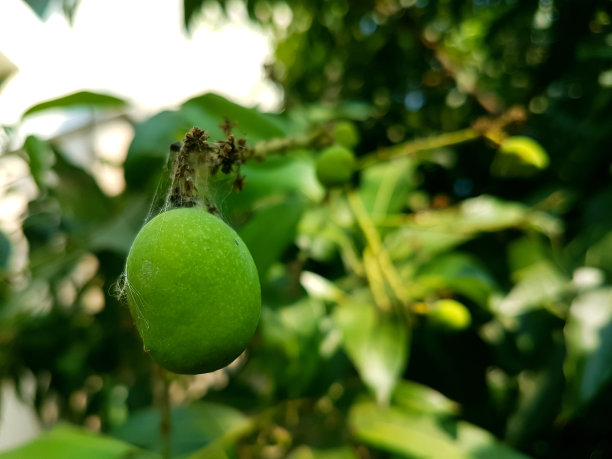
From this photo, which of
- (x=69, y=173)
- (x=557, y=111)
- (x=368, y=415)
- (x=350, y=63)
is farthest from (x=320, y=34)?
(x=368, y=415)

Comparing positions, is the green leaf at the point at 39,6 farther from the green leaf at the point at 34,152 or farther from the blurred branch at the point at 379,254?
the blurred branch at the point at 379,254

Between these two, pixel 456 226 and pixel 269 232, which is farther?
pixel 456 226

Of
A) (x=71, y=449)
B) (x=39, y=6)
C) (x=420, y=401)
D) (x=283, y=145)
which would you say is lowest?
(x=71, y=449)

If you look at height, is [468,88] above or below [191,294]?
above

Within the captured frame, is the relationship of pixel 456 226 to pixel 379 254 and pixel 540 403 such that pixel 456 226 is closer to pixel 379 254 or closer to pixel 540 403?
pixel 379 254

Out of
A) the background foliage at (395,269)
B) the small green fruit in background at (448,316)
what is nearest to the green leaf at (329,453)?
A: the background foliage at (395,269)

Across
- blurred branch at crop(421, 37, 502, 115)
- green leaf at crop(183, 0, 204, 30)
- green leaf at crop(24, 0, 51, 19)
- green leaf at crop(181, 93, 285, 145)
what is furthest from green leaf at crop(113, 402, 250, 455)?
blurred branch at crop(421, 37, 502, 115)

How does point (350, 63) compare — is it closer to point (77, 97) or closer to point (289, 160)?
point (289, 160)

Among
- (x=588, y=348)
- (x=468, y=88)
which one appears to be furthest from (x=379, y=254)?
(x=468, y=88)

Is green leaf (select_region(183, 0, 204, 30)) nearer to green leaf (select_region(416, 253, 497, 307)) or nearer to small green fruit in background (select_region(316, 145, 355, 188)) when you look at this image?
small green fruit in background (select_region(316, 145, 355, 188))
